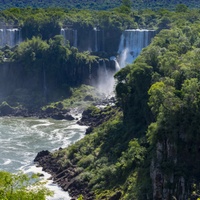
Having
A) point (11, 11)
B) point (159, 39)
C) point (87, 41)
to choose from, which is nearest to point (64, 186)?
point (159, 39)

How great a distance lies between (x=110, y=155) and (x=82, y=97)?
165 feet

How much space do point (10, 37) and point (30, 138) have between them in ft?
175

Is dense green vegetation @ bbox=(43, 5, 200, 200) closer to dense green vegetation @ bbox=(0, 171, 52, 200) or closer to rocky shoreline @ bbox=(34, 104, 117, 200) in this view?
rocky shoreline @ bbox=(34, 104, 117, 200)

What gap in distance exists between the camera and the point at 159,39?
318 feet

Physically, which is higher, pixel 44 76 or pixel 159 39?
pixel 159 39

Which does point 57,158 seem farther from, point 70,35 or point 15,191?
point 70,35

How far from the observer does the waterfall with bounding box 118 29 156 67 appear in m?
139

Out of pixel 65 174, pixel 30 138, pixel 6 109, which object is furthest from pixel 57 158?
pixel 6 109

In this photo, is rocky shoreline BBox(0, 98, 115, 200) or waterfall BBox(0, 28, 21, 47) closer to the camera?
rocky shoreline BBox(0, 98, 115, 200)

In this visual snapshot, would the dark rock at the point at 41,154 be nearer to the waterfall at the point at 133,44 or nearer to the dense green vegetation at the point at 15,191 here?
the dense green vegetation at the point at 15,191

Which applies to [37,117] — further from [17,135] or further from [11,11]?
[11,11]

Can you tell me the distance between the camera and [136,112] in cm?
7581

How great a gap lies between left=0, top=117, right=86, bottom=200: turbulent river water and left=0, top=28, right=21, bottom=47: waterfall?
34.0 m

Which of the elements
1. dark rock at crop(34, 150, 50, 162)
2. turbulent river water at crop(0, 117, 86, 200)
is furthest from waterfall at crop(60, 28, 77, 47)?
dark rock at crop(34, 150, 50, 162)
